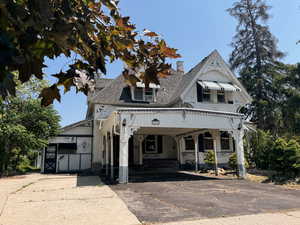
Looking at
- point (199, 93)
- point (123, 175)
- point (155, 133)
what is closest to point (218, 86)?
A: point (199, 93)

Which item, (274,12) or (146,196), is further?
(274,12)

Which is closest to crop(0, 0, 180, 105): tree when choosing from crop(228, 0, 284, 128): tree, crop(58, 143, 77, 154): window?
crop(58, 143, 77, 154): window

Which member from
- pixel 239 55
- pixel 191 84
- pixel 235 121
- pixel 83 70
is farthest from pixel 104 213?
pixel 239 55

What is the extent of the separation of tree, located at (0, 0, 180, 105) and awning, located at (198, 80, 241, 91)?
582 inches

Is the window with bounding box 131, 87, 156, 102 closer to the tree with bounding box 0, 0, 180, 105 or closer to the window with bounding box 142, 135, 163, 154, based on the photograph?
the window with bounding box 142, 135, 163, 154

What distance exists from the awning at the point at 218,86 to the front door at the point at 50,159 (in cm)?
1157

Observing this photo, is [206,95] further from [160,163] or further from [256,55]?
[256,55]

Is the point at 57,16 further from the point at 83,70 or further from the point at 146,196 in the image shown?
the point at 146,196

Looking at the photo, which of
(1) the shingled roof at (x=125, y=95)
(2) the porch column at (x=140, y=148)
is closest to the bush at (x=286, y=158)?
(1) the shingled roof at (x=125, y=95)

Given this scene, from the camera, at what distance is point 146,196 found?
6.98 metres

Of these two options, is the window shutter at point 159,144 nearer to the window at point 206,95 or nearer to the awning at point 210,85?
the window at point 206,95

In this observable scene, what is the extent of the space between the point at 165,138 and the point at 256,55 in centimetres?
1641

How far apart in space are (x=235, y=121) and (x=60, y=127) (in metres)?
11.9

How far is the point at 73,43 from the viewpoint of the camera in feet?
5.29
